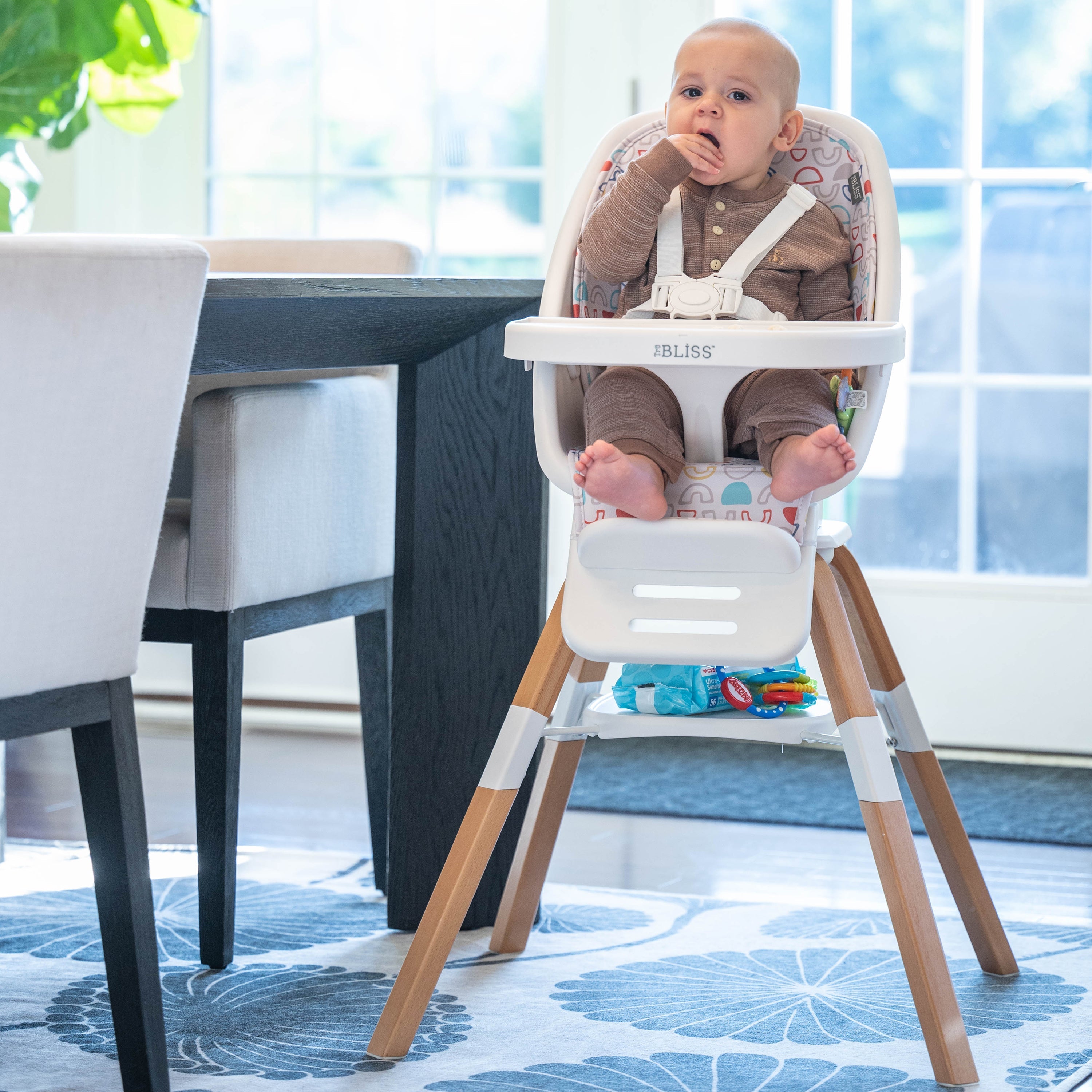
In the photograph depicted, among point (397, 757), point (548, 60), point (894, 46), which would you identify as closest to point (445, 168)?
point (548, 60)

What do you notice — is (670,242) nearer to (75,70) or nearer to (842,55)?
(842,55)

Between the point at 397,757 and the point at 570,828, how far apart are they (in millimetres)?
595

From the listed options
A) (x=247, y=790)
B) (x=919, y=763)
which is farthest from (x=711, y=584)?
(x=247, y=790)

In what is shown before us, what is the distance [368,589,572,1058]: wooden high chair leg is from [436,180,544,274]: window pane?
5.14ft

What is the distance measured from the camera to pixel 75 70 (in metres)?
2.52

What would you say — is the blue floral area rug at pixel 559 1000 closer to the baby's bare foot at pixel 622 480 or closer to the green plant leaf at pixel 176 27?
the baby's bare foot at pixel 622 480

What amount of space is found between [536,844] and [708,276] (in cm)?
64

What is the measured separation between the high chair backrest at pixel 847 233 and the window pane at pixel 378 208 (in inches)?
54.7

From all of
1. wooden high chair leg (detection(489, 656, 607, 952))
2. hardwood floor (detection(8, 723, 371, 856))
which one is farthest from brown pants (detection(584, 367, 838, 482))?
hardwood floor (detection(8, 723, 371, 856))

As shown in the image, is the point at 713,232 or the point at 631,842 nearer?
the point at 713,232

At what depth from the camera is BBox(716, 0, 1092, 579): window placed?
258cm

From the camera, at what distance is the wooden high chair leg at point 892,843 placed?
1.29 m

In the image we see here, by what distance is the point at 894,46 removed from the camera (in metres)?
2.62

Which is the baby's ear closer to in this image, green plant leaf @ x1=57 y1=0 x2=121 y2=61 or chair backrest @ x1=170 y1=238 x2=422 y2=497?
chair backrest @ x1=170 y1=238 x2=422 y2=497
